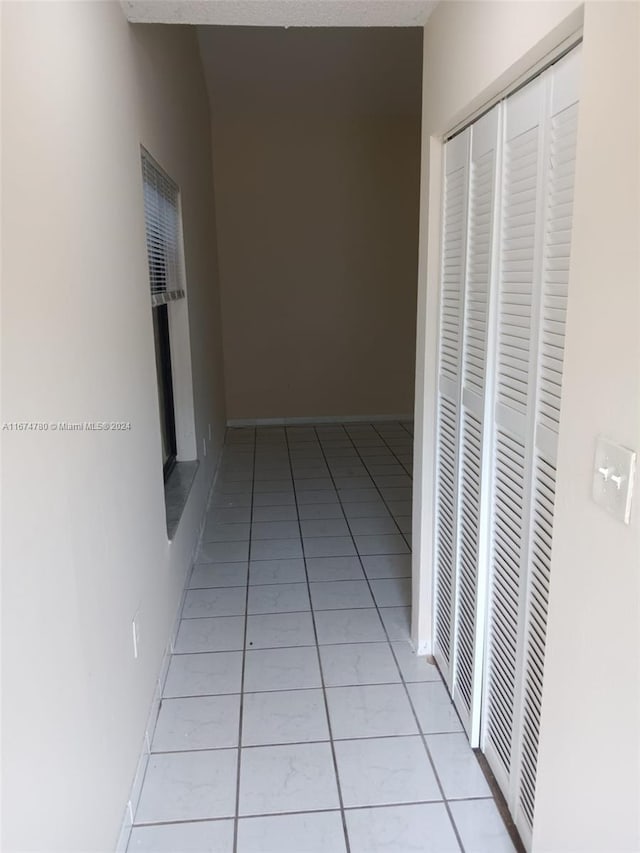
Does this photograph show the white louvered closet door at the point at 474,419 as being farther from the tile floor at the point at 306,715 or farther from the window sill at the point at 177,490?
the window sill at the point at 177,490

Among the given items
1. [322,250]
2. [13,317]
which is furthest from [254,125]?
[13,317]

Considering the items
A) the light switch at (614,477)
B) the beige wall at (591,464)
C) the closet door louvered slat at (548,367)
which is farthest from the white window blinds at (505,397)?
the light switch at (614,477)

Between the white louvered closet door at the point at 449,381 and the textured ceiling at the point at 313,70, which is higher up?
the textured ceiling at the point at 313,70

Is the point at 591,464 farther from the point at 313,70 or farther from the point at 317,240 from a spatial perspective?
the point at 317,240

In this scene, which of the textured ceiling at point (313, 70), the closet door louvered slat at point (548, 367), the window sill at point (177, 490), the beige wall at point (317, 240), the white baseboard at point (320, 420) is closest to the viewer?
the closet door louvered slat at point (548, 367)

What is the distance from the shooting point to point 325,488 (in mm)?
4199

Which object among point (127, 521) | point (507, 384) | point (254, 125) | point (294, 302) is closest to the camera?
point (507, 384)

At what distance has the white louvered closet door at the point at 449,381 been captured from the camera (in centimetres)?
182

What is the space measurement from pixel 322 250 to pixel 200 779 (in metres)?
4.66

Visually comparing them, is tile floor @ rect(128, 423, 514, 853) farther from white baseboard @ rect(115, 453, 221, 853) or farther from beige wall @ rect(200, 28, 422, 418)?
beige wall @ rect(200, 28, 422, 418)

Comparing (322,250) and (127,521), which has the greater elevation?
(322,250)

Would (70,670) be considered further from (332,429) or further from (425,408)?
(332,429)

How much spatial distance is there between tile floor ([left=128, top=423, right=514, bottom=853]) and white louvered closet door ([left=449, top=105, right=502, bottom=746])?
0.77 feet

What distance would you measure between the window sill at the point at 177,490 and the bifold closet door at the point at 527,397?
140cm
